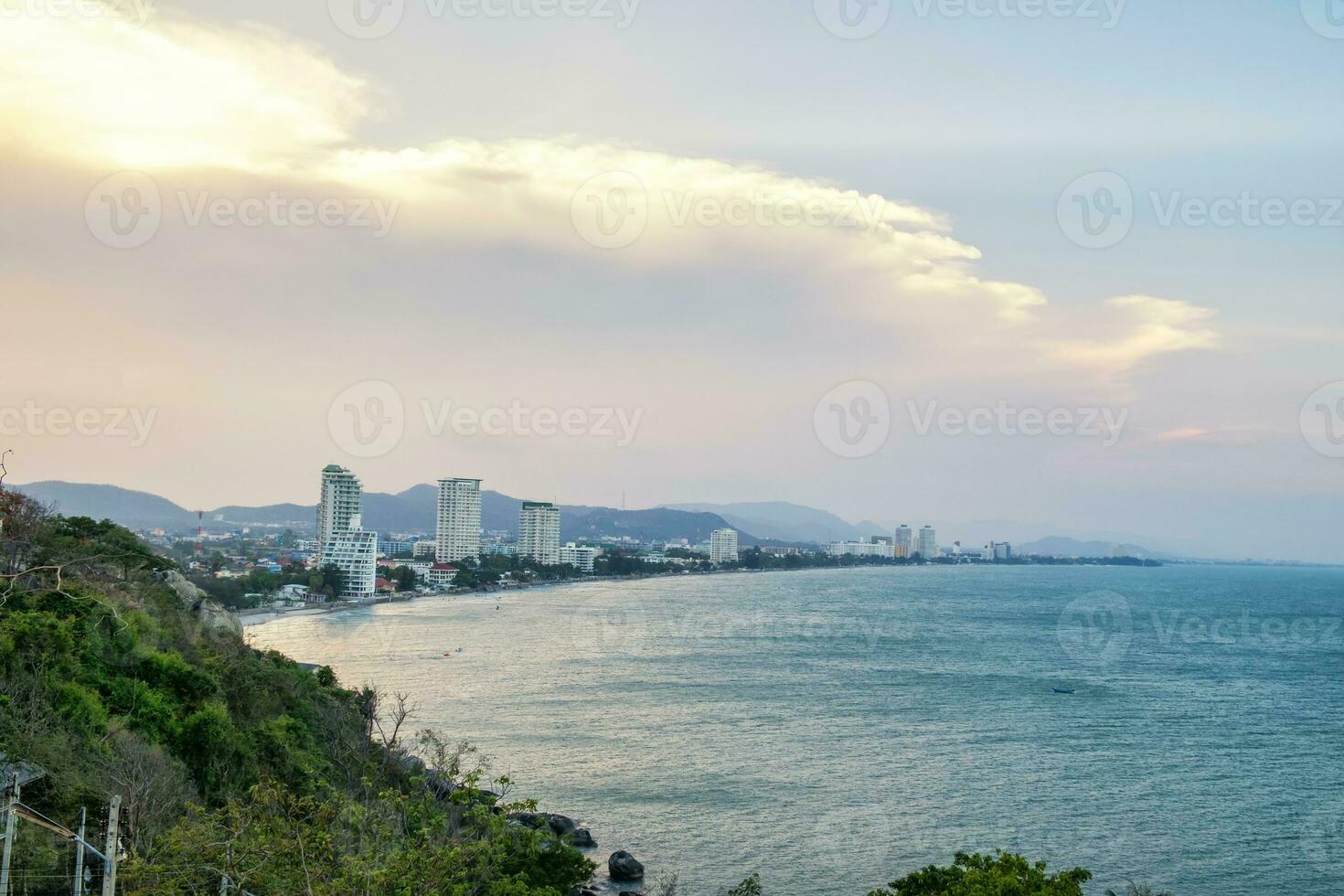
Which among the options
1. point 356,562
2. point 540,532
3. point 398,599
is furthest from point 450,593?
point 540,532

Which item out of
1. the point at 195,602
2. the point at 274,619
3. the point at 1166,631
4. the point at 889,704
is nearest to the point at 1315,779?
the point at 889,704

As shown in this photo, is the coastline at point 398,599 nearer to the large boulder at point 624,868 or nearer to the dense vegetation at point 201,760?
the dense vegetation at point 201,760

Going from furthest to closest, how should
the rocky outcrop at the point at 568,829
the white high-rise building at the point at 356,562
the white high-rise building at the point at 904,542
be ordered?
the white high-rise building at the point at 904,542 → the white high-rise building at the point at 356,562 → the rocky outcrop at the point at 568,829

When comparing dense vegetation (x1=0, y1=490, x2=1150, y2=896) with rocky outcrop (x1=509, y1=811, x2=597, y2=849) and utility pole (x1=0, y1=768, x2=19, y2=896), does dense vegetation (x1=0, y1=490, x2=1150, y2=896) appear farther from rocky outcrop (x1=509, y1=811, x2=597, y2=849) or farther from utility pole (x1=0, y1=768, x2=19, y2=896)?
rocky outcrop (x1=509, y1=811, x2=597, y2=849)

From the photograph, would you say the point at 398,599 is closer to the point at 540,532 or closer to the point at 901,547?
the point at 540,532

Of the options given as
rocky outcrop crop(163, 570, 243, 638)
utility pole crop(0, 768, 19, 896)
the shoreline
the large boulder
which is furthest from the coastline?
utility pole crop(0, 768, 19, 896)

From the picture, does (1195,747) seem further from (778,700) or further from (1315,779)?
(778,700)

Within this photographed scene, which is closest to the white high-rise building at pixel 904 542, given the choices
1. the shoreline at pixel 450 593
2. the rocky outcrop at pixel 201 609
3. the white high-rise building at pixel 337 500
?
the shoreline at pixel 450 593
